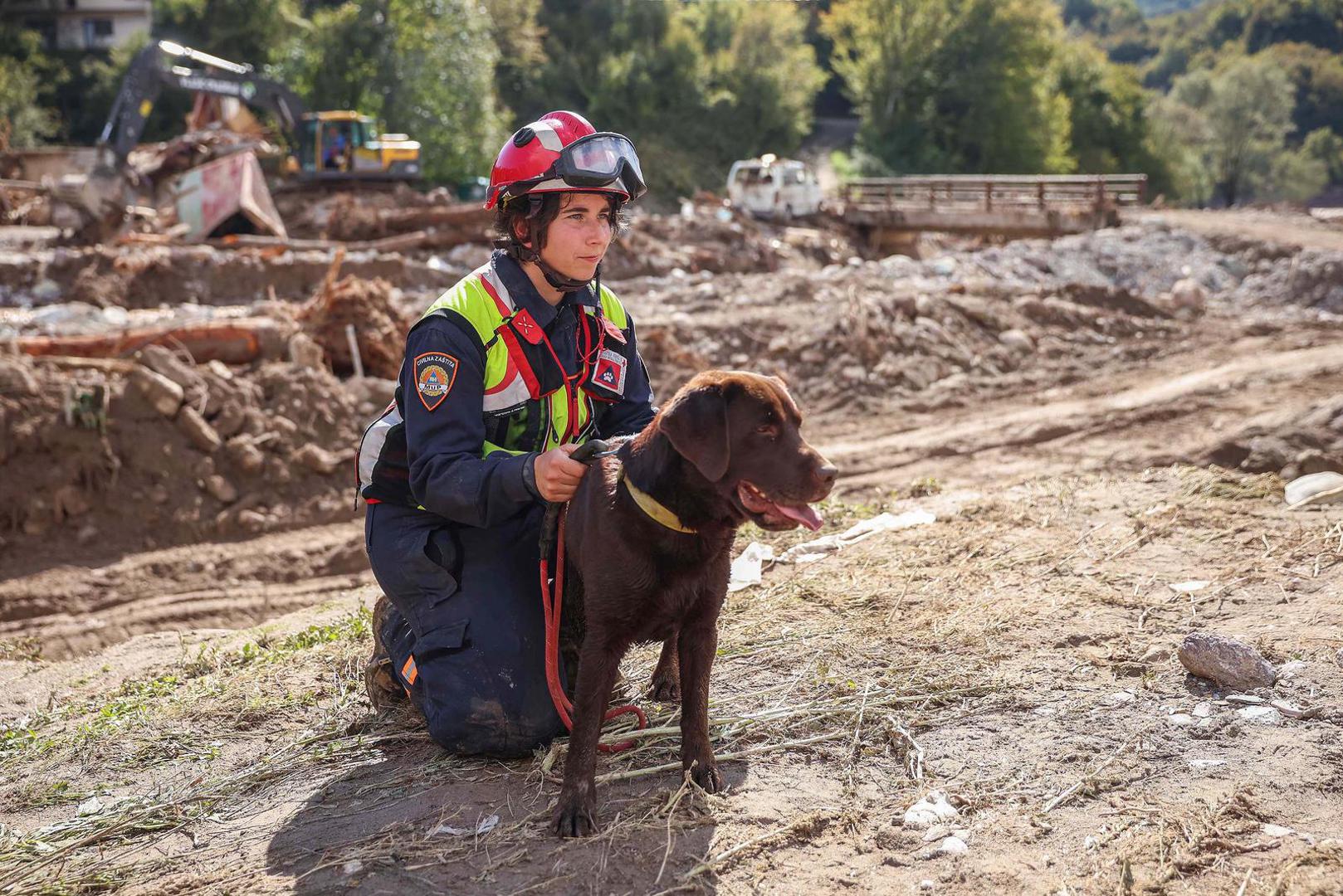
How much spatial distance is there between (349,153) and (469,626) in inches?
827

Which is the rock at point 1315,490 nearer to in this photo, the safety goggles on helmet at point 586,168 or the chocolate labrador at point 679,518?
the chocolate labrador at point 679,518

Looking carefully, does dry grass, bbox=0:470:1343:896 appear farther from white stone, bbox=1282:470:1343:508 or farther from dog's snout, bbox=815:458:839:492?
dog's snout, bbox=815:458:839:492

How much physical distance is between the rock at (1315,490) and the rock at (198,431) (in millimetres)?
7747

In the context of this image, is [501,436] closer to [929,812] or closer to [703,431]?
[703,431]

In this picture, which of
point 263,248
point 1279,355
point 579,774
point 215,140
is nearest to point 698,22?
point 215,140

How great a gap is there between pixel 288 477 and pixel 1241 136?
6550 centimetres

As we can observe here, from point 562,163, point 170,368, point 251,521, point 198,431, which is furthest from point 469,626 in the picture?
point 170,368

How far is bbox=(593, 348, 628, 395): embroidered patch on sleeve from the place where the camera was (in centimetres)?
359

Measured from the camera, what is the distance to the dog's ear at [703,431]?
2.61 meters

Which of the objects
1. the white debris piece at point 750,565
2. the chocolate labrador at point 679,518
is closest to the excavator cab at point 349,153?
the white debris piece at point 750,565

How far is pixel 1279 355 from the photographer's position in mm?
11219

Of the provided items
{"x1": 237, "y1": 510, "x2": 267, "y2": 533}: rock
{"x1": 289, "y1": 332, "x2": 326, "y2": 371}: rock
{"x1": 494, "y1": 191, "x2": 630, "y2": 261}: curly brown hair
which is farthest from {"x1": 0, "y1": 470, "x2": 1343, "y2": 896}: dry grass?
{"x1": 289, "y1": 332, "x2": 326, "y2": 371}: rock

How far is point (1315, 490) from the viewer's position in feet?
17.2

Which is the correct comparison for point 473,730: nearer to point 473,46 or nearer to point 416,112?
point 416,112
